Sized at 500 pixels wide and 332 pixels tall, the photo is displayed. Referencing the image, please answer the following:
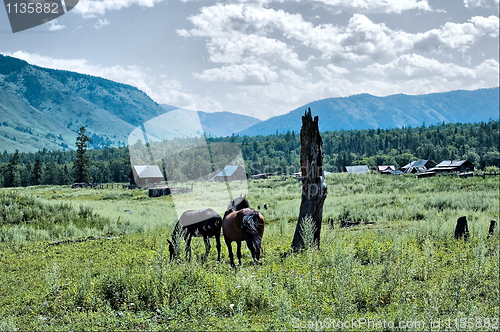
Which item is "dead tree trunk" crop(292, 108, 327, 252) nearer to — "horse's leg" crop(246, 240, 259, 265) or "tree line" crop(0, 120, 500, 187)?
"horse's leg" crop(246, 240, 259, 265)

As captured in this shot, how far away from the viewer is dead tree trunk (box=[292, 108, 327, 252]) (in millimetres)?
11852

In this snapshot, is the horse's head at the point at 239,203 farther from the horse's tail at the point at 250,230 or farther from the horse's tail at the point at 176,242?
the horse's tail at the point at 176,242

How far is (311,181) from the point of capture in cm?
1195

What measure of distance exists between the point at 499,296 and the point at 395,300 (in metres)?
1.79

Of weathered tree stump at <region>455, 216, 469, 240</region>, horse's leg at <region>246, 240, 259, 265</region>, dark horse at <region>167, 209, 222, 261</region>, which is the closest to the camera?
horse's leg at <region>246, 240, 259, 265</region>

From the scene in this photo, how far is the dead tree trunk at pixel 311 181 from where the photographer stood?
11852 millimetres

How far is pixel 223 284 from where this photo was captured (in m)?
7.14

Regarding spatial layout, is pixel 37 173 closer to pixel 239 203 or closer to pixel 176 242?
pixel 239 203

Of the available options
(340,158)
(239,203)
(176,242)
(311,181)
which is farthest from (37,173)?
(340,158)

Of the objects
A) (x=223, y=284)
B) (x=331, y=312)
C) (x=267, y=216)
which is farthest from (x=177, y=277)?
(x=267, y=216)

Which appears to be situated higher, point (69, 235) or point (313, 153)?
point (313, 153)

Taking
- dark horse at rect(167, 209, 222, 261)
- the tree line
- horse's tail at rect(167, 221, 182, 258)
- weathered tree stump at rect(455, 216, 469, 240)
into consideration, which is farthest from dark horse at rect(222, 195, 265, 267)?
the tree line

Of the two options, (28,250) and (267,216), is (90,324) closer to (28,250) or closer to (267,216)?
(28,250)

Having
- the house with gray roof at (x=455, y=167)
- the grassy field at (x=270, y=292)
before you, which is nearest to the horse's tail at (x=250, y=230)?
the grassy field at (x=270, y=292)
